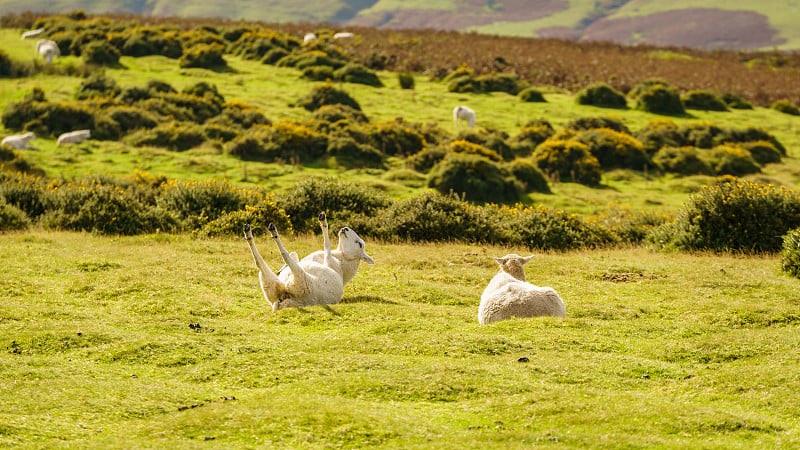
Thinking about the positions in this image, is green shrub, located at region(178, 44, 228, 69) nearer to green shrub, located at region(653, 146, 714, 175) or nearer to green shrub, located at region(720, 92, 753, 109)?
green shrub, located at region(653, 146, 714, 175)

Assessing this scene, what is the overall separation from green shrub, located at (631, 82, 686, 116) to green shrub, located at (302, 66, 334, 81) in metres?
19.3

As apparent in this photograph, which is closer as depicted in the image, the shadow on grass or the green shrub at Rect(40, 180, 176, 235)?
the shadow on grass

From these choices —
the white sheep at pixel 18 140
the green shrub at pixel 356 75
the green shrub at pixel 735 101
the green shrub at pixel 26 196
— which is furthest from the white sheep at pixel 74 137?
the green shrub at pixel 735 101

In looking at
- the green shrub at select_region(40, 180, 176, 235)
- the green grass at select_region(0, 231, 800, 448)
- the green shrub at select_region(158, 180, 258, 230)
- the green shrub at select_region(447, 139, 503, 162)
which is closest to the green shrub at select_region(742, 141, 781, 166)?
the green shrub at select_region(447, 139, 503, 162)

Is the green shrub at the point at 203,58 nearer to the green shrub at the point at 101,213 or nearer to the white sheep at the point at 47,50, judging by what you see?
the white sheep at the point at 47,50

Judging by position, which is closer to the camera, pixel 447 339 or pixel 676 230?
pixel 447 339

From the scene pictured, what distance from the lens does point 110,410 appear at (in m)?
8.47

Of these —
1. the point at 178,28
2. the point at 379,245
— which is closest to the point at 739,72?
the point at 178,28

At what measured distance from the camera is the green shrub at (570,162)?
3588 cm

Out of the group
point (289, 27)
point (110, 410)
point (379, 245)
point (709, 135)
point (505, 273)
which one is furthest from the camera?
point (289, 27)

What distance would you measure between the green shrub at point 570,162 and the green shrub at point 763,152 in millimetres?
9209

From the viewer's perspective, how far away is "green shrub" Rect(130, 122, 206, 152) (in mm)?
36062

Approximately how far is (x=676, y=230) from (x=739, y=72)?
159 feet

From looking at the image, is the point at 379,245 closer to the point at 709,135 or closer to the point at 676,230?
the point at 676,230
